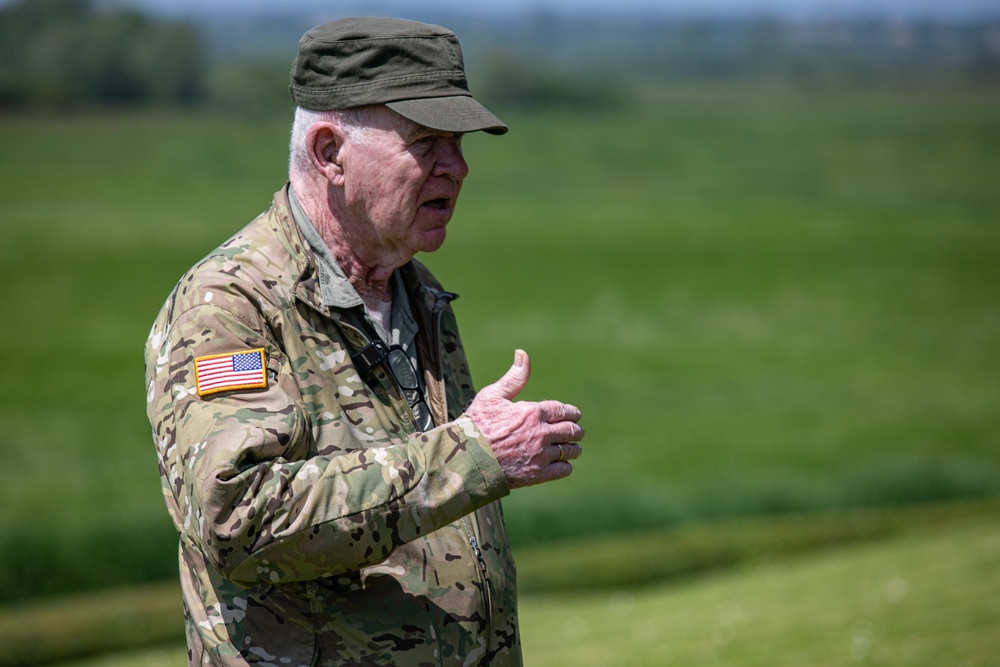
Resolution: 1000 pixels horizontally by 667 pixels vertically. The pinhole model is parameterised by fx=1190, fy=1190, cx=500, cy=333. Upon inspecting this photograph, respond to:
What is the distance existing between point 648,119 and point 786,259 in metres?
23.1

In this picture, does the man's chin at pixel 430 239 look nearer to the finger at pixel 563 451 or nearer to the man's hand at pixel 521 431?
the man's hand at pixel 521 431

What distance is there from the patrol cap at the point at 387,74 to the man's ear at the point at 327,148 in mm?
43

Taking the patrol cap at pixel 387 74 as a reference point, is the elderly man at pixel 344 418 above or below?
below

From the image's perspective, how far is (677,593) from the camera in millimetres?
9250

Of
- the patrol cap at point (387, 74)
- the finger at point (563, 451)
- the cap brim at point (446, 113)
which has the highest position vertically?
the patrol cap at point (387, 74)

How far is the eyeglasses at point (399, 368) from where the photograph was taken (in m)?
2.42

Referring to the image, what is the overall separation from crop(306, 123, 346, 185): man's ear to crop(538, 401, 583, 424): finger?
2.08 feet

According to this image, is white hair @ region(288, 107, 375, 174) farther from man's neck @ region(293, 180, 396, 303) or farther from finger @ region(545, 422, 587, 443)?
finger @ region(545, 422, 587, 443)

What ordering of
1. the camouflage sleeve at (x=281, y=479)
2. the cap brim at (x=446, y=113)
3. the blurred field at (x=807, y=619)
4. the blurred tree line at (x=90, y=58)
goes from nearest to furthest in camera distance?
the camouflage sleeve at (x=281, y=479), the cap brim at (x=446, y=113), the blurred field at (x=807, y=619), the blurred tree line at (x=90, y=58)

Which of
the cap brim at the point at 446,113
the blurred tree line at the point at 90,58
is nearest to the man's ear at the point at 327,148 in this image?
the cap brim at the point at 446,113

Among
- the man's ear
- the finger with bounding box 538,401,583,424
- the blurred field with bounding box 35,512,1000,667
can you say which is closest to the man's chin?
the man's ear

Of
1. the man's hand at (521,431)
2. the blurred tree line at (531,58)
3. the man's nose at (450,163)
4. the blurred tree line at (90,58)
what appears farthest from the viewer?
the blurred tree line at (531,58)

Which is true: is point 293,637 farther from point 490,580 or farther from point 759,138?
point 759,138

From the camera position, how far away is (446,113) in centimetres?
235
